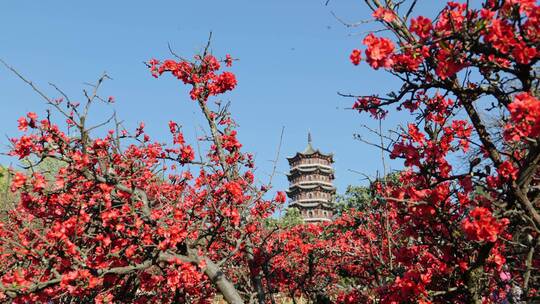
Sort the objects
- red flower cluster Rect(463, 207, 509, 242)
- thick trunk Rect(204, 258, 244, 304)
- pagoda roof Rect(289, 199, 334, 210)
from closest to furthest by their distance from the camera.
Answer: red flower cluster Rect(463, 207, 509, 242), thick trunk Rect(204, 258, 244, 304), pagoda roof Rect(289, 199, 334, 210)

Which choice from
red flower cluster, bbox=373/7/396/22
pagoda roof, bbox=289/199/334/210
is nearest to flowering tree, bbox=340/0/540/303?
red flower cluster, bbox=373/7/396/22

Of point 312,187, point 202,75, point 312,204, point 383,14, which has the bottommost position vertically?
point 383,14

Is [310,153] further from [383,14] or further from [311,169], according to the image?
[383,14]

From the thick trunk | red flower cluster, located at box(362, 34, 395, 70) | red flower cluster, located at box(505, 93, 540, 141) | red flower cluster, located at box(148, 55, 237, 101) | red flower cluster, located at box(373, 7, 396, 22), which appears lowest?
the thick trunk

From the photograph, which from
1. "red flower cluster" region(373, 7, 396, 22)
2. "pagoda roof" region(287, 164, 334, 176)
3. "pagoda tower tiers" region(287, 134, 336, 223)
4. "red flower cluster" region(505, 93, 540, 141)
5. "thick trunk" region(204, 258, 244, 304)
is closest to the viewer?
"red flower cluster" region(505, 93, 540, 141)

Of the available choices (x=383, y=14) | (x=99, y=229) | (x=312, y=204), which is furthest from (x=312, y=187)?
(x=383, y=14)

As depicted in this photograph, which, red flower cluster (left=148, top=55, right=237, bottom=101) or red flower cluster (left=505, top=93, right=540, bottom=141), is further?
red flower cluster (left=148, top=55, right=237, bottom=101)

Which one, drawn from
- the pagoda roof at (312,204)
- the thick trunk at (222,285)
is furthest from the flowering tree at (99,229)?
the pagoda roof at (312,204)

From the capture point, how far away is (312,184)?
55.6 m

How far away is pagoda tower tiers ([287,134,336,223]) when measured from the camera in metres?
54.9

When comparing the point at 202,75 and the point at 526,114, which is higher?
the point at 202,75

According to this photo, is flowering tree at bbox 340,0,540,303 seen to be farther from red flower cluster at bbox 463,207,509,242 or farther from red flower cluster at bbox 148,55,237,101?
red flower cluster at bbox 148,55,237,101

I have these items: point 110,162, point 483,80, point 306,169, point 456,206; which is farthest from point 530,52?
point 306,169

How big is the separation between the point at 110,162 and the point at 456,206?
4982mm
